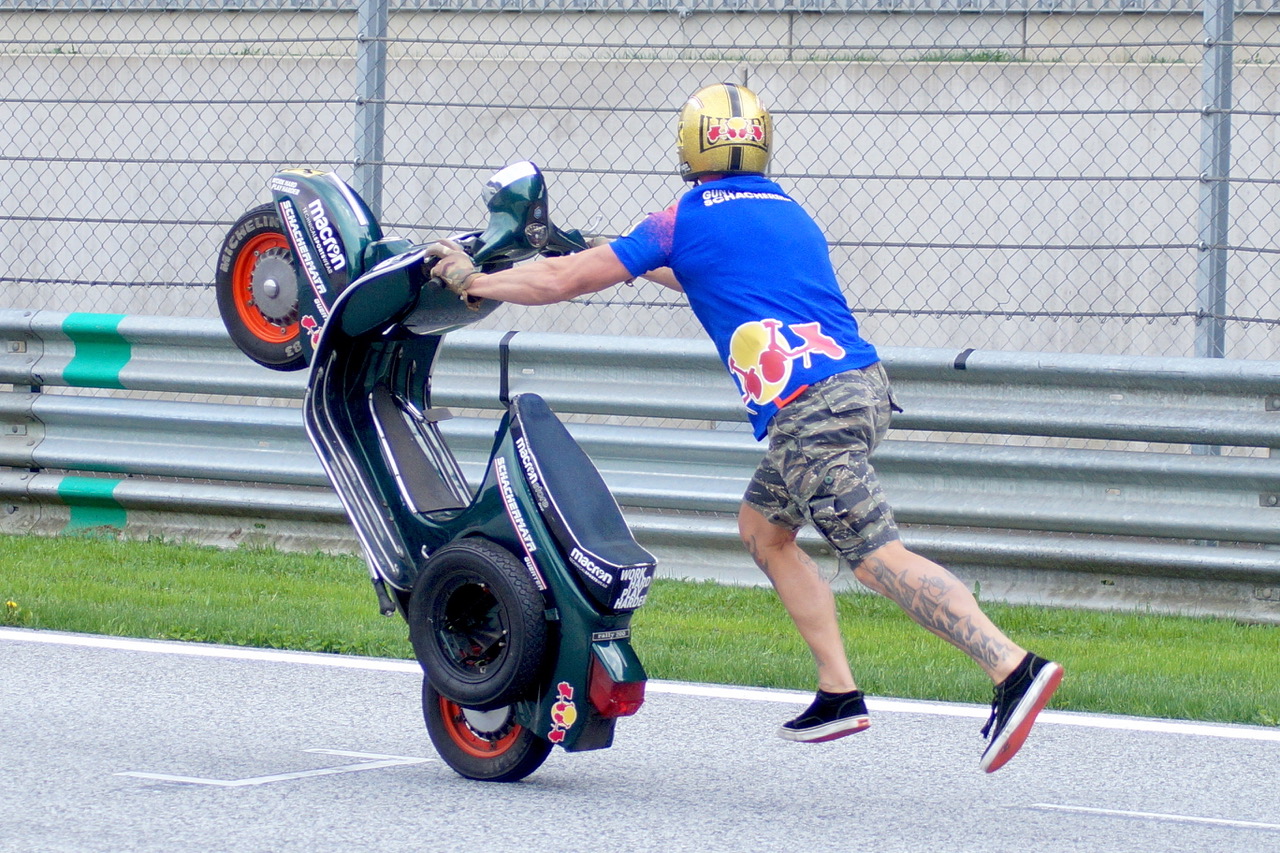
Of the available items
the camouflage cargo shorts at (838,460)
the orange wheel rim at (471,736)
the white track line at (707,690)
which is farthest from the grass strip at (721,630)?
the camouflage cargo shorts at (838,460)

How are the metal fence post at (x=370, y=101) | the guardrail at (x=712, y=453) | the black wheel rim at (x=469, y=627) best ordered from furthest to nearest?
1. the metal fence post at (x=370, y=101)
2. the guardrail at (x=712, y=453)
3. the black wheel rim at (x=469, y=627)

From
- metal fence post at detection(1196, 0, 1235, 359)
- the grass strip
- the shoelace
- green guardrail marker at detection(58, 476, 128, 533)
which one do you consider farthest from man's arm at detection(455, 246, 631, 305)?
green guardrail marker at detection(58, 476, 128, 533)

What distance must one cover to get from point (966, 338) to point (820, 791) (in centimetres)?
514

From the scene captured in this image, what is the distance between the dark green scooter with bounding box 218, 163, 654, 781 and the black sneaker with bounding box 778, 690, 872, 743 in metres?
0.42

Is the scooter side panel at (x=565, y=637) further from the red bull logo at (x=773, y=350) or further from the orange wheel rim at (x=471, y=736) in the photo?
the red bull logo at (x=773, y=350)

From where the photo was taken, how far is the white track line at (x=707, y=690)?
16.4ft

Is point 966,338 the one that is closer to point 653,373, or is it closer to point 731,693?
point 653,373

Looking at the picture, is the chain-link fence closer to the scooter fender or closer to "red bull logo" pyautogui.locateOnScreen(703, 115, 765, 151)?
the scooter fender

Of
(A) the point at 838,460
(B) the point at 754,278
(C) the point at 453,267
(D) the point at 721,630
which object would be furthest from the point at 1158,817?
(D) the point at 721,630

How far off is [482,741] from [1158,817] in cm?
160

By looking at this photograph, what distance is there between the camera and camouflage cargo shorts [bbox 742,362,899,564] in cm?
407

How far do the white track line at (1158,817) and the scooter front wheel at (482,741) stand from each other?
120cm

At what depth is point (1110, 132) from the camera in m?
8.84

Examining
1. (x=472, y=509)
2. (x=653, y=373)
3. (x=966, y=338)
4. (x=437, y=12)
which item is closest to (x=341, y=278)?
(x=472, y=509)
